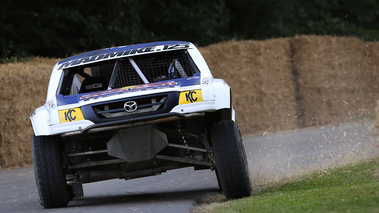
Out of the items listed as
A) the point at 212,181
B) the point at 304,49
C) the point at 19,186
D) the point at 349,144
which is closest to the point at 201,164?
the point at 212,181

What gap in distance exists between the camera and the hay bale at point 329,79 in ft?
86.5

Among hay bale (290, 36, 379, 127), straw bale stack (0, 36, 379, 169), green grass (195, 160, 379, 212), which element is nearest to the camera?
green grass (195, 160, 379, 212)

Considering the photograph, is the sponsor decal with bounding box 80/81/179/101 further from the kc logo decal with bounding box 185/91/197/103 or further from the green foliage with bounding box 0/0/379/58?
the green foliage with bounding box 0/0/379/58

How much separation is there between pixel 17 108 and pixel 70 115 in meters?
9.85

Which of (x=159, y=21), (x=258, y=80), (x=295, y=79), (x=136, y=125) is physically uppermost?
(x=136, y=125)

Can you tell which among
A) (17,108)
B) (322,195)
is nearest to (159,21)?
(17,108)

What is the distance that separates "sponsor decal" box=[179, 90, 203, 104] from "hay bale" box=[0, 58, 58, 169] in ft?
32.6

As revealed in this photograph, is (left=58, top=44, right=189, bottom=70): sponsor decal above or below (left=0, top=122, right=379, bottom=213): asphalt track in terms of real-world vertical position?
above

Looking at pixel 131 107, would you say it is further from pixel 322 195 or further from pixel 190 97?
pixel 322 195

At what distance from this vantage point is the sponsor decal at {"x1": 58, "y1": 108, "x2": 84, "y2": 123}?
9258 millimetres

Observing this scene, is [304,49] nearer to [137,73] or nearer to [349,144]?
[349,144]

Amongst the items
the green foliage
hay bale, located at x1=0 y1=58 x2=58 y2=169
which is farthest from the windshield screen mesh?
the green foliage

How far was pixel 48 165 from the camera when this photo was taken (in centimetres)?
948

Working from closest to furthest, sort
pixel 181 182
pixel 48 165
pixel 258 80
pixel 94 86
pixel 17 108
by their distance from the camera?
pixel 48 165
pixel 94 86
pixel 181 182
pixel 17 108
pixel 258 80
